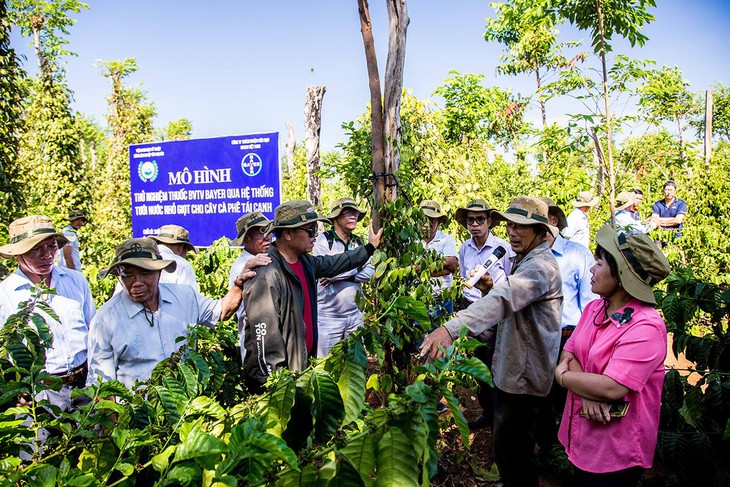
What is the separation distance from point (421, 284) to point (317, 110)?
549cm

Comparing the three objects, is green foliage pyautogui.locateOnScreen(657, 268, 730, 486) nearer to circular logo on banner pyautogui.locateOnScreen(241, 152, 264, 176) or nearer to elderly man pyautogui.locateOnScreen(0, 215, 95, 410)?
elderly man pyautogui.locateOnScreen(0, 215, 95, 410)

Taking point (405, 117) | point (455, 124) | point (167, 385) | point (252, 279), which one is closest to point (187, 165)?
point (405, 117)

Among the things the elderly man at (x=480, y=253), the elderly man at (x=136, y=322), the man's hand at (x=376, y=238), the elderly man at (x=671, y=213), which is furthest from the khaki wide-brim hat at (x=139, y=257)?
the elderly man at (x=671, y=213)

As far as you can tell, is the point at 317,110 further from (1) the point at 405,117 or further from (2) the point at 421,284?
(2) the point at 421,284

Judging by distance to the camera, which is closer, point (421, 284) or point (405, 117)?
point (421, 284)

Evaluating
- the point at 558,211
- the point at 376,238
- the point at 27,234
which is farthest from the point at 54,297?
the point at 558,211

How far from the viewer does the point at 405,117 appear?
5.86 m

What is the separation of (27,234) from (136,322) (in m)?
1.25

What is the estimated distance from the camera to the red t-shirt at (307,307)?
2994 millimetres

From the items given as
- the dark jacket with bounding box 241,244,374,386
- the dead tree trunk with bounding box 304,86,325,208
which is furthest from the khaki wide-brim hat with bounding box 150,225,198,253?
the dead tree trunk with bounding box 304,86,325,208

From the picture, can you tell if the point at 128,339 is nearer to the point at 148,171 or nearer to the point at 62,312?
the point at 62,312

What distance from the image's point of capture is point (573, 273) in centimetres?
374

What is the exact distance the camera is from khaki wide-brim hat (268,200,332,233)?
2877 millimetres

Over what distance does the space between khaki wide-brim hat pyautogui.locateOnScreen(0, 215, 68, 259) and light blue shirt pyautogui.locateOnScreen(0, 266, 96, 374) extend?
17 cm
